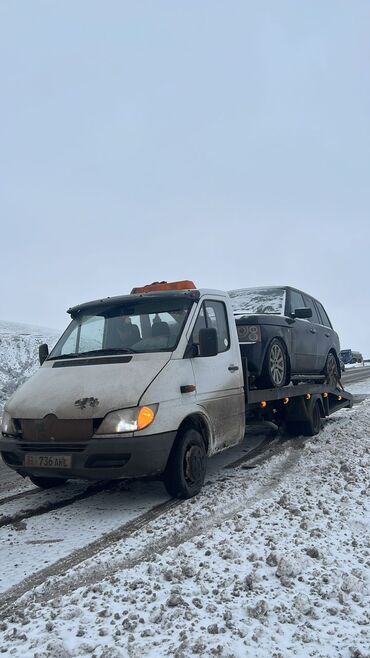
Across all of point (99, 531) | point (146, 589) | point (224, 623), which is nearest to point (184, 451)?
point (99, 531)

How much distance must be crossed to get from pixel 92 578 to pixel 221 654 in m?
1.18

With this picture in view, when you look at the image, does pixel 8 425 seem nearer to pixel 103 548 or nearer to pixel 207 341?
pixel 103 548

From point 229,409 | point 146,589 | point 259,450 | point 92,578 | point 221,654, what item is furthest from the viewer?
point 259,450

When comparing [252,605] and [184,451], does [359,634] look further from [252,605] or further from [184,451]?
[184,451]

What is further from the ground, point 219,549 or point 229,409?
point 229,409

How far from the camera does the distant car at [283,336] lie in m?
6.87

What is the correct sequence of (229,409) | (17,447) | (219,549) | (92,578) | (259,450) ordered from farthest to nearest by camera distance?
(259,450)
(229,409)
(17,447)
(219,549)
(92,578)

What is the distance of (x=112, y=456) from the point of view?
446 centimetres

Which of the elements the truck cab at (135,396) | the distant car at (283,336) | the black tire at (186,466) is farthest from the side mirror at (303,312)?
the black tire at (186,466)

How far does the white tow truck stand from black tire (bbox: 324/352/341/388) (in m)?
3.56

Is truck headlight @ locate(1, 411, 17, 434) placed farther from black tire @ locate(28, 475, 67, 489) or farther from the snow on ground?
the snow on ground

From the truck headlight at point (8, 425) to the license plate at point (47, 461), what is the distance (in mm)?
362

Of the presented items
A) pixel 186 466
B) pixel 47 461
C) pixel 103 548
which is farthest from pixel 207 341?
pixel 103 548

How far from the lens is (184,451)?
4914mm
